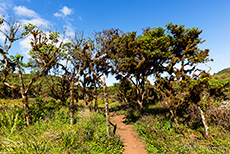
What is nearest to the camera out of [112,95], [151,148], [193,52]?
[151,148]

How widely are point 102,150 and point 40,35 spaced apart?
9043mm

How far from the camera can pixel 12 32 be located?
7.78m

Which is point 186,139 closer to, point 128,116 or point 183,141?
point 183,141

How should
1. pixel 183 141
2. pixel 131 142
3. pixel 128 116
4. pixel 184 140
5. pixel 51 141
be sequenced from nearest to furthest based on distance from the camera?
pixel 51 141 < pixel 183 141 < pixel 184 140 < pixel 131 142 < pixel 128 116

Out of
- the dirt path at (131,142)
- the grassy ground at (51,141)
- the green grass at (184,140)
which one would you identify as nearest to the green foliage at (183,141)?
the green grass at (184,140)

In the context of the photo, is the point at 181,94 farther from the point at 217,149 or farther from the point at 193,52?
the point at 193,52

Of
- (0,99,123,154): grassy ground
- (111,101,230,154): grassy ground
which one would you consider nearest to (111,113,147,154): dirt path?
(111,101,230,154): grassy ground

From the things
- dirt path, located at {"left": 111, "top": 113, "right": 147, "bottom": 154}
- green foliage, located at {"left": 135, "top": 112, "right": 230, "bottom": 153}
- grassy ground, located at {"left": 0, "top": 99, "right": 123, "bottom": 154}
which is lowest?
dirt path, located at {"left": 111, "top": 113, "right": 147, "bottom": 154}

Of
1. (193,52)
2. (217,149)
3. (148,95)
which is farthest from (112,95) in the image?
(217,149)

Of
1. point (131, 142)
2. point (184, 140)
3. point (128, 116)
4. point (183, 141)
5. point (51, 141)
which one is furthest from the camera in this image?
point (128, 116)

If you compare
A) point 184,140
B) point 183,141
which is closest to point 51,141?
point 183,141

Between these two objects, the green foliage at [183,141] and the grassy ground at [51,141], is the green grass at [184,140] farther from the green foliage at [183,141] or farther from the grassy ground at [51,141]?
the grassy ground at [51,141]

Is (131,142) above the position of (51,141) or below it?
below

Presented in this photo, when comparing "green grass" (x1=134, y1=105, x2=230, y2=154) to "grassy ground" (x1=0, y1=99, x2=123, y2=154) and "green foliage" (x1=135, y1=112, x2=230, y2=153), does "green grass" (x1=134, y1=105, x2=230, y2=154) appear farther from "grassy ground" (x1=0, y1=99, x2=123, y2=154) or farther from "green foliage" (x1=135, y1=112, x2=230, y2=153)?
"grassy ground" (x1=0, y1=99, x2=123, y2=154)
